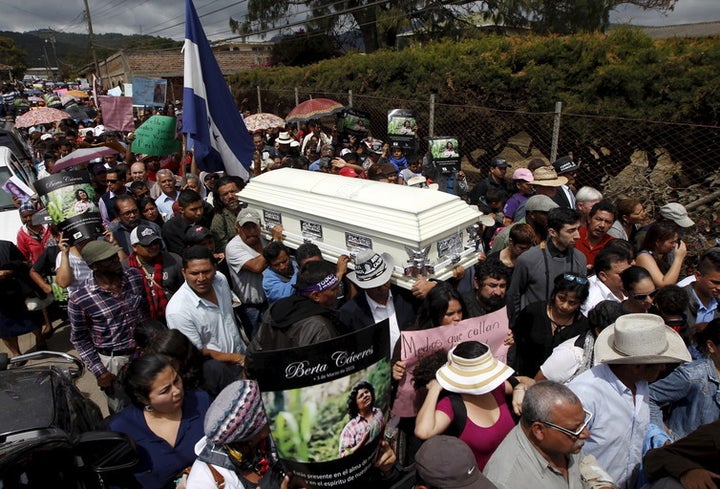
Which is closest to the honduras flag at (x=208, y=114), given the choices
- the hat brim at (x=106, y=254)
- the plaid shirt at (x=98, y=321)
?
the hat brim at (x=106, y=254)

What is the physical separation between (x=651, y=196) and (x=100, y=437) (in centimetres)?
677

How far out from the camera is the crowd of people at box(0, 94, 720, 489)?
6.00ft

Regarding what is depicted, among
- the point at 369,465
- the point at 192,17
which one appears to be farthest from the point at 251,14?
the point at 369,465

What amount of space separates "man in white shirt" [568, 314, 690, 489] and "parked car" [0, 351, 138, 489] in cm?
209

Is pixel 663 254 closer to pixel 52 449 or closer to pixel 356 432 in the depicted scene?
pixel 356 432

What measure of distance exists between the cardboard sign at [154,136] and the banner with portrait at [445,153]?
3648 mm

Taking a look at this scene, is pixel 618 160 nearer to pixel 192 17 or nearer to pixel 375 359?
pixel 192 17

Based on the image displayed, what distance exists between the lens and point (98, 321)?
299 cm

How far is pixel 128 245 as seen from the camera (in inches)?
171

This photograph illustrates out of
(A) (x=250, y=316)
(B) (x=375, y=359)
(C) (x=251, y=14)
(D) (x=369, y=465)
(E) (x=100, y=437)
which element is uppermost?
(C) (x=251, y=14)

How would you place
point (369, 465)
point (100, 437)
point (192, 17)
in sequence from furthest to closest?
point (192, 17) → point (100, 437) → point (369, 465)

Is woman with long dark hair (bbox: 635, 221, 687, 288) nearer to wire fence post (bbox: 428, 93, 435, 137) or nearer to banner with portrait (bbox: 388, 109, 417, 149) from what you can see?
banner with portrait (bbox: 388, 109, 417, 149)

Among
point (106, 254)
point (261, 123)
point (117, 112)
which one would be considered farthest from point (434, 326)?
point (117, 112)

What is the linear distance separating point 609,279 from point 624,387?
3.83 ft
